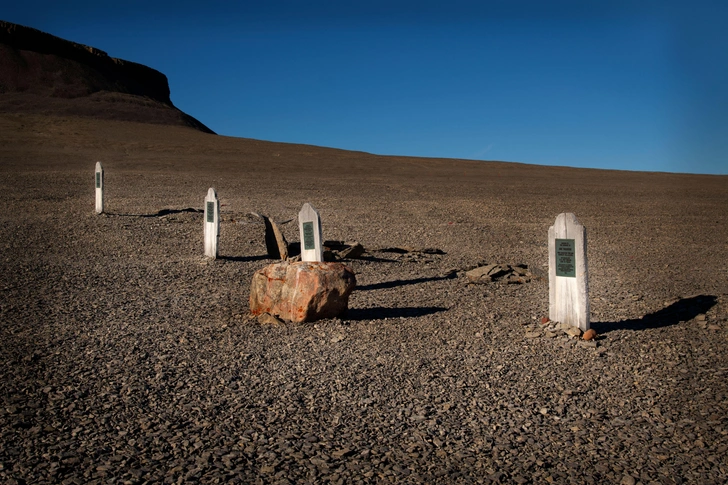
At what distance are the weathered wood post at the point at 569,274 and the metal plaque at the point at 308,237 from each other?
443cm

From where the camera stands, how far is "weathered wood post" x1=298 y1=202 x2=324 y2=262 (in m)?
10.3

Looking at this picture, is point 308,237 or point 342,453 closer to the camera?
point 342,453

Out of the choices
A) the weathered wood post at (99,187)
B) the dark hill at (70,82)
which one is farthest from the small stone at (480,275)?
the dark hill at (70,82)

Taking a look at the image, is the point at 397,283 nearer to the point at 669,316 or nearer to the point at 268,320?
the point at 268,320

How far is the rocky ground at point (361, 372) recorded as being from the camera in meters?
3.96

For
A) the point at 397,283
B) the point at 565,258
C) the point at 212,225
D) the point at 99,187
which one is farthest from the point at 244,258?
the point at 99,187

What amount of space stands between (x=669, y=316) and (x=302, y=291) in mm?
4575

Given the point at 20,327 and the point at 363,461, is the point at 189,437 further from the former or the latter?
the point at 20,327

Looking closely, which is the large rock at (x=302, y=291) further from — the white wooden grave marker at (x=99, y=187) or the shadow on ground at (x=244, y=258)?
the white wooden grave marker at (x=99, y=187)

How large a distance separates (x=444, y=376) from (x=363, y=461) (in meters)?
1.85

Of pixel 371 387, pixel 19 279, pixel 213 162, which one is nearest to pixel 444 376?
pixel 371 387

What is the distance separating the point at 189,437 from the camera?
4.26 m

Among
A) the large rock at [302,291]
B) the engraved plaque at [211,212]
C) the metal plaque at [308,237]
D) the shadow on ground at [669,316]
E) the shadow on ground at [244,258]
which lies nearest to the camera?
the shadow on ground at [669,316]

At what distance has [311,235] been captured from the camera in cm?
1046
